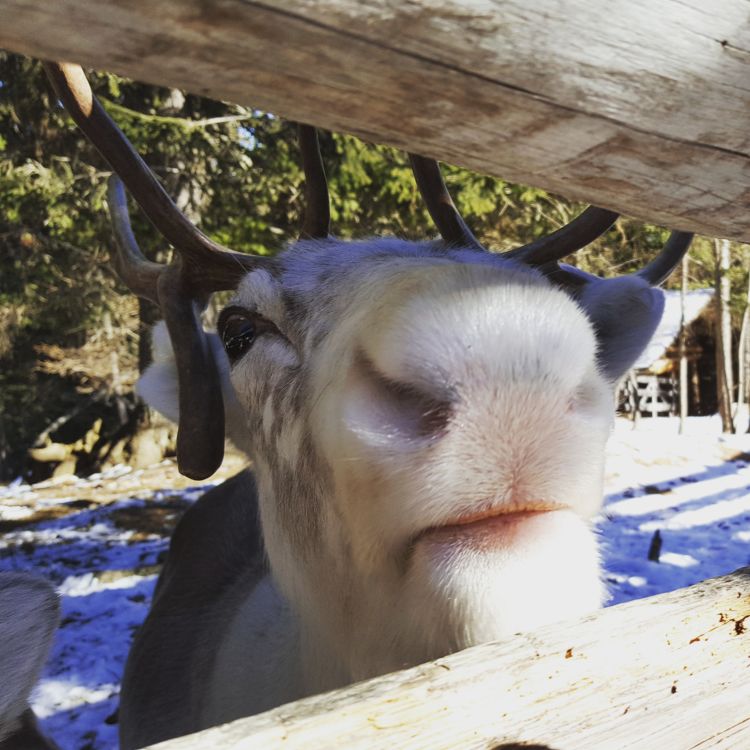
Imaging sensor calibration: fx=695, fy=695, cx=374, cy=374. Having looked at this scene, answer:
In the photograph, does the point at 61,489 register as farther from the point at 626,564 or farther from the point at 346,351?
the point at 346,351

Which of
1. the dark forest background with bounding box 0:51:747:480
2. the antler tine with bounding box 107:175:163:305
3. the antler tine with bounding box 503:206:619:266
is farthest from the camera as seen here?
the dark forest background with bounding box 0:51:747:480

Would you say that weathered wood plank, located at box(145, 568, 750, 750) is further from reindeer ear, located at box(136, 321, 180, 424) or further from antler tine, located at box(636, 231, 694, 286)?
reindeer ear, located at box(136, 321, 180, 424)

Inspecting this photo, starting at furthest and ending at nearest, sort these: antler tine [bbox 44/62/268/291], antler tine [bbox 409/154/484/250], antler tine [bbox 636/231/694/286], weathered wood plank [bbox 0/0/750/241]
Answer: antler tine [bbox 636/231/694/286] < antler tine [bbox 409/154/484/250] < antler tine [bbox 44/62/268/291] < weathered wood plank [bbox 0/0/750/241]

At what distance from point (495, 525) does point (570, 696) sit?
1.03ft

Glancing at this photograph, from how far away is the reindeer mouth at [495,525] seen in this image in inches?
51.2

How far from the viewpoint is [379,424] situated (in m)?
1.28

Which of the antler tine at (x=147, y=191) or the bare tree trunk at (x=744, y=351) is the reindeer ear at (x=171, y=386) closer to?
the antler tine at (x=147, y=191)

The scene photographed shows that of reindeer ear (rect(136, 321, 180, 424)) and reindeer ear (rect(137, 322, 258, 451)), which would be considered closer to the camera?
reindeer ear (rect(137, 322, 258, 451))

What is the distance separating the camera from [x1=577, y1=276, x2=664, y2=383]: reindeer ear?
246 centimetres

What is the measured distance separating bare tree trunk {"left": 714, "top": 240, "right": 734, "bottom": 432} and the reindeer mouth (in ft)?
48.5

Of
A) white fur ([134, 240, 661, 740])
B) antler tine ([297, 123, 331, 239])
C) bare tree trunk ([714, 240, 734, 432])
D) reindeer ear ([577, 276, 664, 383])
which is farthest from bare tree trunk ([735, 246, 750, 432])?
white fur ([134, 240, 661, 740])

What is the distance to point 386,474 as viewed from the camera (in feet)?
4.25

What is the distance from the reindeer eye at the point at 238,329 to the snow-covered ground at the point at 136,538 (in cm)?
188

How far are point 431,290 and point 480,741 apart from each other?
0.74 m
